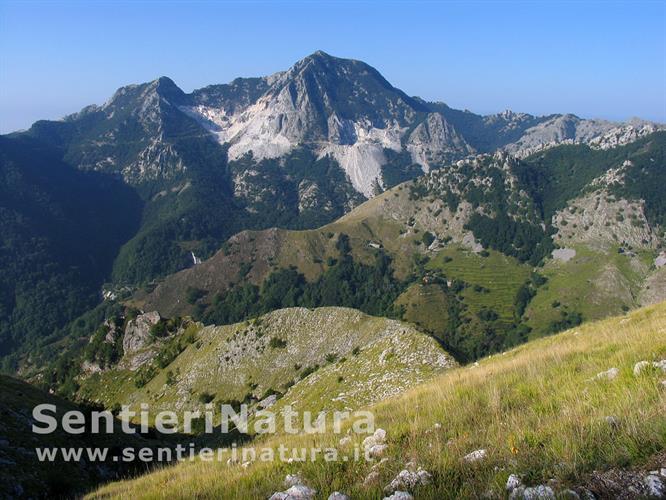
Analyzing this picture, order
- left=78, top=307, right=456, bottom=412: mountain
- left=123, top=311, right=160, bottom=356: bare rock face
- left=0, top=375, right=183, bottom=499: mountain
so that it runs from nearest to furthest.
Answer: left=0, top=375, right=183, bottom=499: mountain, left=78, top=307, right=456, bottom=412: mountain, left=123, top=311, right=160, bottom=356: bare rock face

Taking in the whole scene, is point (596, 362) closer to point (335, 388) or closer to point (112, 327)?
point (335, 388)

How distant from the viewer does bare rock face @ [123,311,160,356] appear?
91500mm

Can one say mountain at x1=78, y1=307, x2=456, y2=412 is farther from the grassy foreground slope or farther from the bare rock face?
the grassy foreground slope

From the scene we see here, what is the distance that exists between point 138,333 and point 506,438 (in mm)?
97476

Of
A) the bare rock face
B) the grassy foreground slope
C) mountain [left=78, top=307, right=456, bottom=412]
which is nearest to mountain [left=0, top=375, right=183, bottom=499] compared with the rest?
the grassy foreground slope

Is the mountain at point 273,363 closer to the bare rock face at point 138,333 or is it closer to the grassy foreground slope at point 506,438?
the bare rock face at point 138,333

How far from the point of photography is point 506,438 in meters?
7.45

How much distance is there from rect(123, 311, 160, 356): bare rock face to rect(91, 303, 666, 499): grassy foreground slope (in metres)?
86.6

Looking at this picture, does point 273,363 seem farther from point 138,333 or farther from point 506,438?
point 506,438

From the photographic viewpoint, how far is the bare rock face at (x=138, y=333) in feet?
300

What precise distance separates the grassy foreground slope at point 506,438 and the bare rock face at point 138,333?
284ft

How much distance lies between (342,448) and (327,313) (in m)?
51.1

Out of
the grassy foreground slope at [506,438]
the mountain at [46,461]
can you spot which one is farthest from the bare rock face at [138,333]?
the grassy foreground slope at [506,438]

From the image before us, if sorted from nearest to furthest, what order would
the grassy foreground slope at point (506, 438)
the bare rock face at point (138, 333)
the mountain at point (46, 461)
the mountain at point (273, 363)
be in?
the grassy foreground slope at point (506, 438) < the mountain at point (46, 461) < the mountain at point (273, 363) < the bare rock face at point (138, 333)
